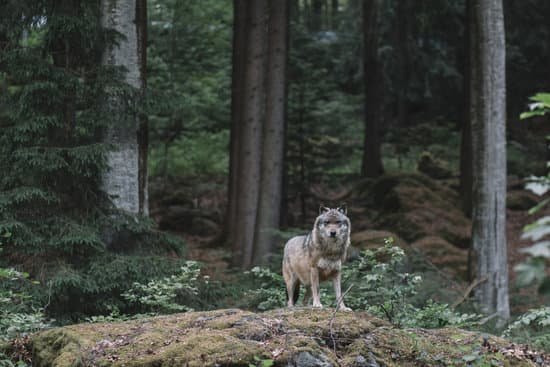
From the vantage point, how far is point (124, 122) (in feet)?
36.6

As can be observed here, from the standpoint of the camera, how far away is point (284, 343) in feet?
18.2

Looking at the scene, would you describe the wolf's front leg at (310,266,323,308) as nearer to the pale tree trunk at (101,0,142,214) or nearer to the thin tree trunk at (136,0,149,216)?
the pale tree trunk at (101,0,142,214)

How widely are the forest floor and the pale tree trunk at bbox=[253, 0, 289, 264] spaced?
1278mm

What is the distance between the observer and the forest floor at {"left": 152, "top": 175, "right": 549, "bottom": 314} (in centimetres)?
1811

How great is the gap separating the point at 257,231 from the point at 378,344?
9061 millimetres

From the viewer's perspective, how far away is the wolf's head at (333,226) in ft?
21.4

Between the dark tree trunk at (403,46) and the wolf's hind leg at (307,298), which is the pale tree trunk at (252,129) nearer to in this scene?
the wolf's hind leg at (307,298)

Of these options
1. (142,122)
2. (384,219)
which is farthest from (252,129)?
(384,219)

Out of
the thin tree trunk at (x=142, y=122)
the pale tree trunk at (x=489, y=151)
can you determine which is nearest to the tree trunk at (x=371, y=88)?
the pale tree trunk at (x=489, y=151)

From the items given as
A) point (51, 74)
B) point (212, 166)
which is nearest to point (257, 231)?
point (51, 74)

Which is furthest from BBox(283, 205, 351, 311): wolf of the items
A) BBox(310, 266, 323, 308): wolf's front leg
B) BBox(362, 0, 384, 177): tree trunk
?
BBox(362, 0, 384, 177): tree trunk

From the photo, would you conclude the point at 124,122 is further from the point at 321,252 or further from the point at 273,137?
the point at 321,252

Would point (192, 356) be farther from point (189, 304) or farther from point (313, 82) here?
point (313, 82)

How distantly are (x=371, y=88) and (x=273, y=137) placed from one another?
12683mm
